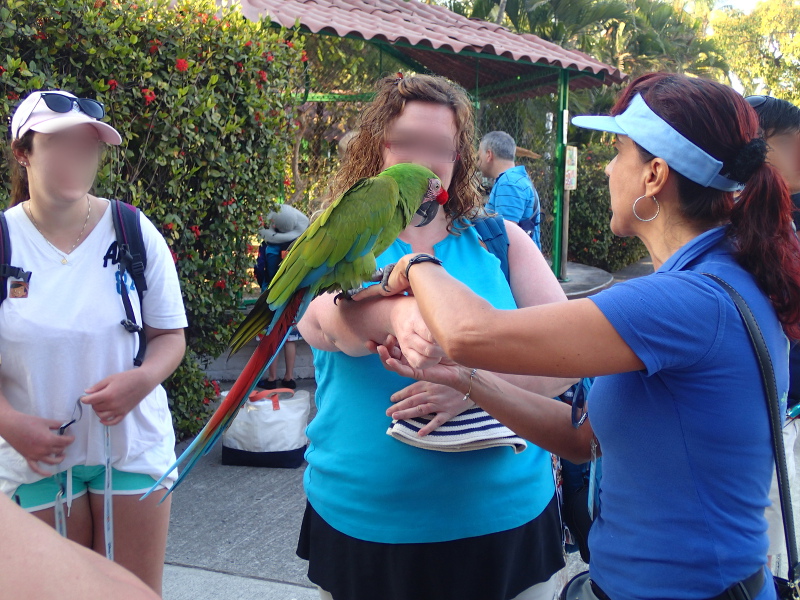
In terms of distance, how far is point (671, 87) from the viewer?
1.32 meters

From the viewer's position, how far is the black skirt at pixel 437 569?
5.23 ft

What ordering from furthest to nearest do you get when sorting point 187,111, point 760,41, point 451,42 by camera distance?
point 760,41, point 451,42, point 187,111

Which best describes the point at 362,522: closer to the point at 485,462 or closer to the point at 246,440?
the point at 485,462

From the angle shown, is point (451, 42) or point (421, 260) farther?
point (451, 42)

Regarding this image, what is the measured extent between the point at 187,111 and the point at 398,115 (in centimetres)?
260

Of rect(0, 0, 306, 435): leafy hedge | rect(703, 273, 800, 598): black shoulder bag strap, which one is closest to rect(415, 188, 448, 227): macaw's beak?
rect(703, 273, 800, 598): black shoulder bag strap

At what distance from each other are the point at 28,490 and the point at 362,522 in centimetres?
111

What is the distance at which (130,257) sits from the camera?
2.09m

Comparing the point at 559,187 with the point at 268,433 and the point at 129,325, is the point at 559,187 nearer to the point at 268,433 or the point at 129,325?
the point at 268,433

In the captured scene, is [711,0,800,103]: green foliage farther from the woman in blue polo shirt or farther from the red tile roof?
the woman in blue polo shirt

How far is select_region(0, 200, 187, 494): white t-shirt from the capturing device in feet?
6.34

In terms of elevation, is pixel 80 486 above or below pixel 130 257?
below

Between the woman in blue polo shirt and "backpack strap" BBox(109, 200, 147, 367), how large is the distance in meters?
1.17

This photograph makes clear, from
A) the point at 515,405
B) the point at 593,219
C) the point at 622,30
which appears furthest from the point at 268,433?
the point at 622,30
